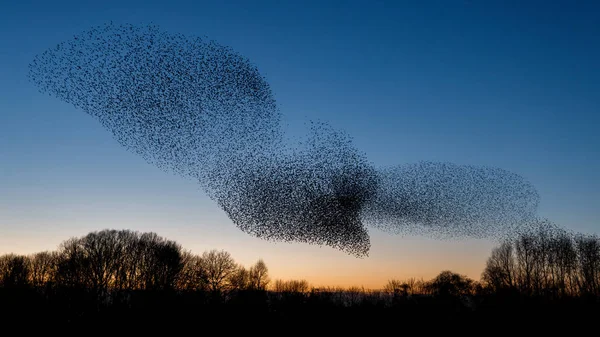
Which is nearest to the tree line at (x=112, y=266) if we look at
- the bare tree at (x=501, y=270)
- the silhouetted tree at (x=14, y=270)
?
the silhouetted tree at (x=14, y=270)

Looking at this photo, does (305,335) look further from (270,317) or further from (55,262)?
(55,262)

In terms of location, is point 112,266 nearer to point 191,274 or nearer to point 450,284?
point 191,274

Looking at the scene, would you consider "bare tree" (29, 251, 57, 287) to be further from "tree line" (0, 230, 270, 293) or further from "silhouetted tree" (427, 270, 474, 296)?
"silhouetted tree" (427, 270, 474, 296)

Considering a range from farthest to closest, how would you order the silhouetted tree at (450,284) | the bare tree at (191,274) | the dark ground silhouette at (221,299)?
the silhouetted tree at (450,284)
the bare tree at (191,274)
the dark ground silhouette at (221,299)

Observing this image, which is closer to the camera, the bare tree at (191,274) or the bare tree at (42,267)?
the bare tree at (42,267)

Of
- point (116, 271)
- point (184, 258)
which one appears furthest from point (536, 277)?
point (116, 271)

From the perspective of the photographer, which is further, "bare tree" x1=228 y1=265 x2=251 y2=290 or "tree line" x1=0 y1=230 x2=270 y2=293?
"bare tree" x1=228 y1=265 x2=251 y2=290

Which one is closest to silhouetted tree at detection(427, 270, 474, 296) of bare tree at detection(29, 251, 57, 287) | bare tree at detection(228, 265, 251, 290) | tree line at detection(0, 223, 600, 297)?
tree line at detection(0, 223, 600, 297)

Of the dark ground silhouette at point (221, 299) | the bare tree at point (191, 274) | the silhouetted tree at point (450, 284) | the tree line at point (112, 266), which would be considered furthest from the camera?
the silhouetted tree at point (450, 284)

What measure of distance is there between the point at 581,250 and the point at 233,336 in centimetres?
6056

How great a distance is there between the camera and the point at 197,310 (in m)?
54.5

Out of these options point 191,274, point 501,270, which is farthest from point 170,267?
point 501,270

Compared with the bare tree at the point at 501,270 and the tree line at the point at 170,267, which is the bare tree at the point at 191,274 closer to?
the tree line at the point at 170,267

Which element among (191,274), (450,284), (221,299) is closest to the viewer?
(221,299)
